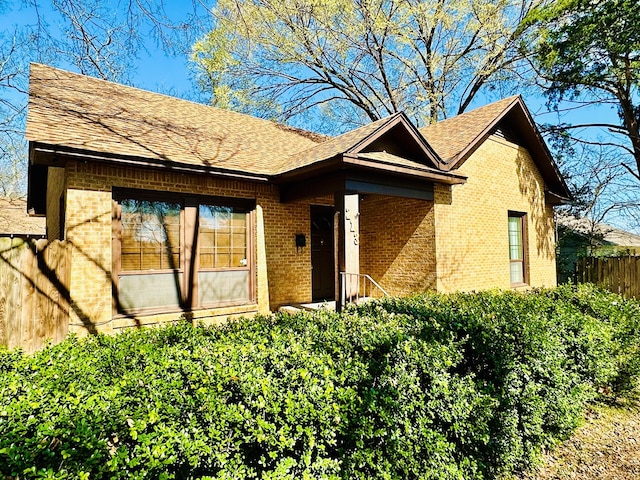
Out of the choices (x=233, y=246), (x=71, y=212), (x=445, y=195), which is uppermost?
(x=445, y=195)

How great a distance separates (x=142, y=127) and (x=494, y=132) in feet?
34.1

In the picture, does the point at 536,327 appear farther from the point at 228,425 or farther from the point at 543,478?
the point at 228,425

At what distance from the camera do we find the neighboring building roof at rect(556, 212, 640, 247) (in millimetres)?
18047

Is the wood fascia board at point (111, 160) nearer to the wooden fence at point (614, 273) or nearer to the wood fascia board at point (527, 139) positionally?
the wood fascia board at point (527, 139)

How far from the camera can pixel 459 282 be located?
34.2ft

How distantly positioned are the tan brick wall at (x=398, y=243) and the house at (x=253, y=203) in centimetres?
4

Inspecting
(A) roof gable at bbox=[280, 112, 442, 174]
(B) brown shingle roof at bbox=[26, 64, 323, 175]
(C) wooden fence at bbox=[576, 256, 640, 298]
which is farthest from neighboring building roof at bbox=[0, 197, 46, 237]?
(C) wooden fence at bbox=[576, 256, 640, 298]

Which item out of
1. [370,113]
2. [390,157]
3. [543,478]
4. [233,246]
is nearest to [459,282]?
[390,157]

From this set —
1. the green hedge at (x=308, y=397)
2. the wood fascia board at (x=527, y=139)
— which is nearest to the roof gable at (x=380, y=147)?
the wood fascia board at (x=527, y=139)

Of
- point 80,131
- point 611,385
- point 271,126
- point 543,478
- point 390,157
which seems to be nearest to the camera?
point 543,478

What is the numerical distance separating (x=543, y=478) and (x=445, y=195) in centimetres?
771

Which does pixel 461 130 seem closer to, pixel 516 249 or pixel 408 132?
pixel 408 132

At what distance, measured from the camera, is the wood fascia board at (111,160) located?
6016mm

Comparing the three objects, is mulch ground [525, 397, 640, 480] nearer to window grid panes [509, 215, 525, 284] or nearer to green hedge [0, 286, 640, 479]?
green hedge [0, 286, 640, 479]
